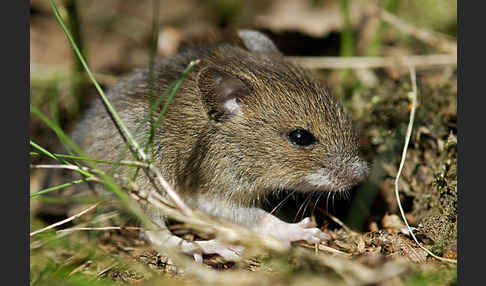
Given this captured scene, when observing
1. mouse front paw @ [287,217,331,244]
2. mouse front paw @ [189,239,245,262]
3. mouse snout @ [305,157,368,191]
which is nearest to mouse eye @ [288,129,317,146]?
mouse snout @ [305,157,368,191]

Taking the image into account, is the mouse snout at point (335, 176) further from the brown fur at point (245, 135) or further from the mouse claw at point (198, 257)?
the mouse claw at point (198, 257)

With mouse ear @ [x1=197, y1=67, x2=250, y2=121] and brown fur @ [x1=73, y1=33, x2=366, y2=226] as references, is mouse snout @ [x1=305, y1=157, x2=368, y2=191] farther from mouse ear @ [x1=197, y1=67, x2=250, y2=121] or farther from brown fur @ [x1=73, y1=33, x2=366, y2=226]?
mouse ear @ [x1=197, y1=67, x2=250, y2=121]

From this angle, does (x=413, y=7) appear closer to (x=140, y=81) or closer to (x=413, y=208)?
(x=413, y=208)

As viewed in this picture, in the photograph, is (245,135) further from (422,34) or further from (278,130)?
(422,34)

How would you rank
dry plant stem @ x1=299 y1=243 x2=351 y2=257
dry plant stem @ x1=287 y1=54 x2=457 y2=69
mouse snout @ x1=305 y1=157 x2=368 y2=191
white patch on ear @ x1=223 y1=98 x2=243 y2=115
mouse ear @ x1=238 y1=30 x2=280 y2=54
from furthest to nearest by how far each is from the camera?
dry plant stem @ x1=287 y1=54 x2=457 y2=69
mouse ear @ x1=238 y1=30 x2=280 y2=54
white patch on ear @ x1=223 y1=98 x2=243 y2=115
mouse snout @ x1=305 y1=157 x2=368 y2=191
dry plant stem @ x1=299 y1=243 x2=351 y2=257

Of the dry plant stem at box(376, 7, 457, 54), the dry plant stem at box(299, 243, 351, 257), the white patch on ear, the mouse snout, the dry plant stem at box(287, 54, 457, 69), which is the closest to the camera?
the dry plant stem at box(299, 243, 351, 257)

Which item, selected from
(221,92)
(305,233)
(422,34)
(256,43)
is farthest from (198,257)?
(422,34)
